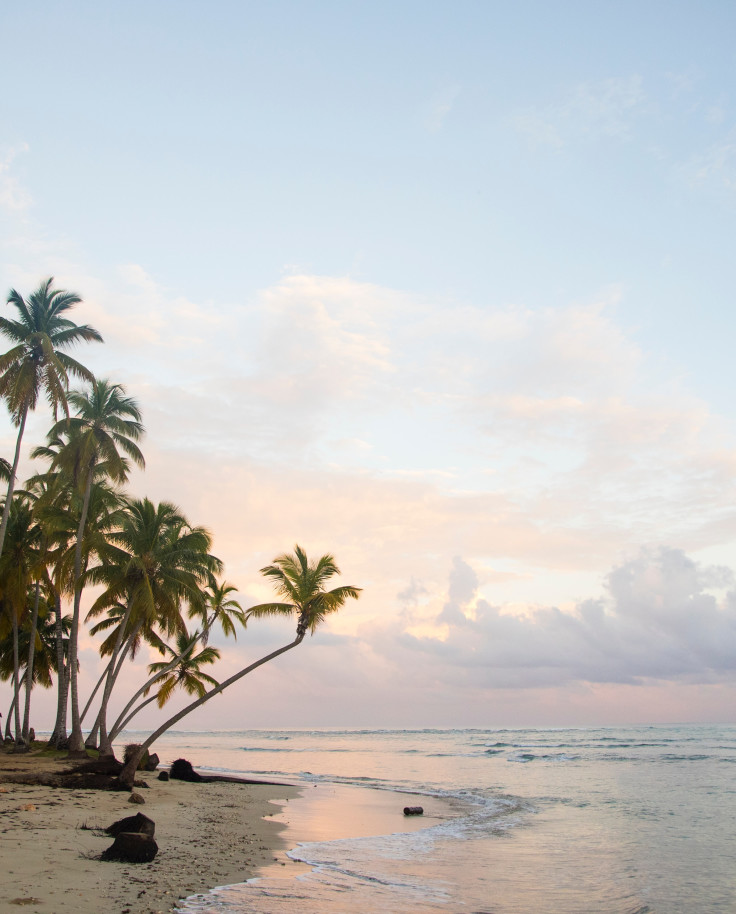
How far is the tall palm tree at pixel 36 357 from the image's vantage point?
22.3 metres

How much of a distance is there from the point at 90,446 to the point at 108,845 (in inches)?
690

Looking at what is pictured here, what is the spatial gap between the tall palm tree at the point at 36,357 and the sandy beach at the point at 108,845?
9.02m

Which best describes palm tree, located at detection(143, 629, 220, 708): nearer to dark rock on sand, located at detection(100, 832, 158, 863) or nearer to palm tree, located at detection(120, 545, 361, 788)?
palm tree, located at detection(120, 545, 361, 788)

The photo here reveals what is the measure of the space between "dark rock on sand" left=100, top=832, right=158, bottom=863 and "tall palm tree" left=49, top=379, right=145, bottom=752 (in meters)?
17.5

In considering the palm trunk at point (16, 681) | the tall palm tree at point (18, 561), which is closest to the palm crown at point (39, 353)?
the tall palm tree at point (18, 561)

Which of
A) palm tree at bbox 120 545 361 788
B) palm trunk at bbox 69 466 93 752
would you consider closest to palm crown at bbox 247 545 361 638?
palm tree at bbox 120 545 361 788

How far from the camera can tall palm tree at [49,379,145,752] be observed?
1017 inches

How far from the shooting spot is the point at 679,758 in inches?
1886

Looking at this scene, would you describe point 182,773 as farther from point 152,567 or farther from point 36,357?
point 36,357

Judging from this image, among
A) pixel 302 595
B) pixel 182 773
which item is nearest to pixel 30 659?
pixel 182 773

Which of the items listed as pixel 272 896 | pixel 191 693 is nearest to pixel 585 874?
pixel 272 896

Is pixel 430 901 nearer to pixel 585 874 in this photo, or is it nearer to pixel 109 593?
pixel 585 874

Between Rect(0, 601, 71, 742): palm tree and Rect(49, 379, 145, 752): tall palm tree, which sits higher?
Rect(49, 379, 145, 752): tall palm tree

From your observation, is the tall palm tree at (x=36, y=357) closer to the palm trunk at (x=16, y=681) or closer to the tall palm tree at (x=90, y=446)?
the tall palm tree at (x=90, y=446)
